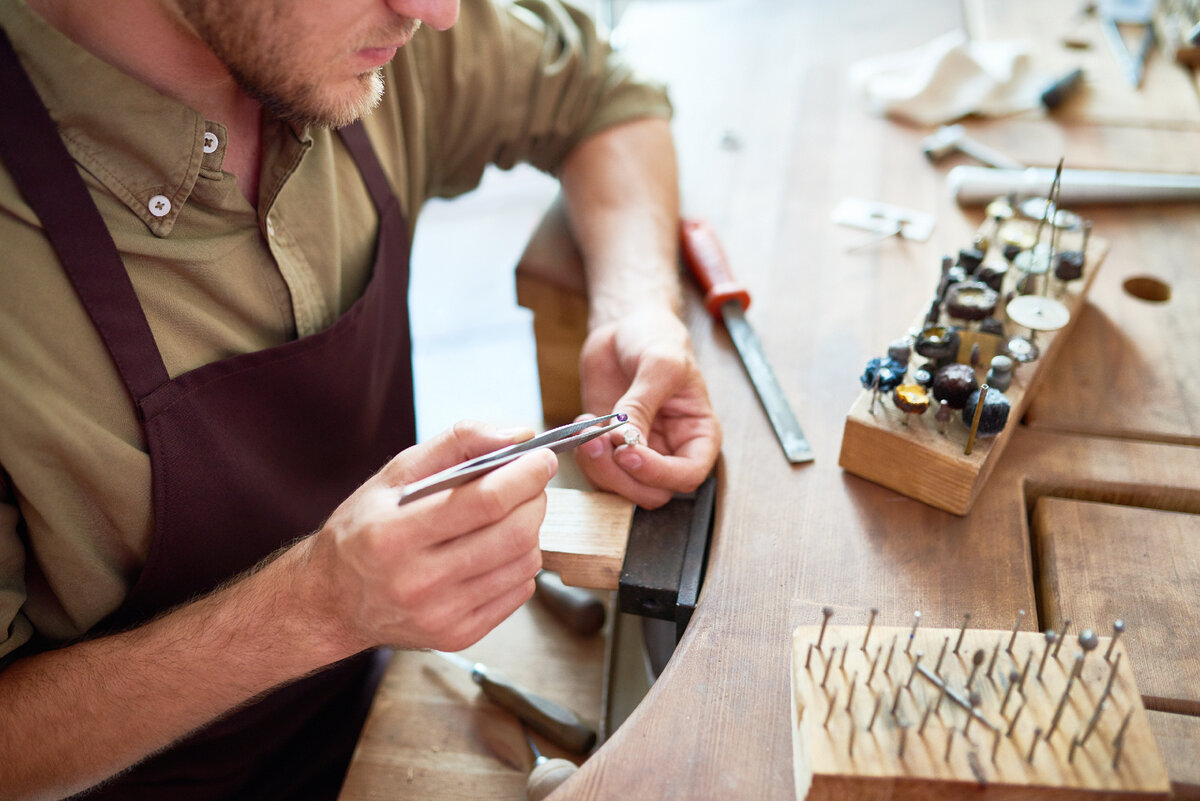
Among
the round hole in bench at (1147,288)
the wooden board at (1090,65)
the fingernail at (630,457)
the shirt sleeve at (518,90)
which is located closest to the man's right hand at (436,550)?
the fingernail at (630,457)

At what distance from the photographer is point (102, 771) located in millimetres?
1052

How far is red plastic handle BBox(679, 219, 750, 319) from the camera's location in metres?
1.50

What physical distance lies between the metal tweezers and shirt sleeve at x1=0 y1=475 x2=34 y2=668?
0.44m

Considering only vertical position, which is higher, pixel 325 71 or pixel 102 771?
pixel 325 71

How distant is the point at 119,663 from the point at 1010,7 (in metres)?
2.48

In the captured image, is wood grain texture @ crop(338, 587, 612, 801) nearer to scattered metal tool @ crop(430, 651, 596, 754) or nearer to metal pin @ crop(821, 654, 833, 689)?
scattered metal tool @ crop(430, 651, 596, 754)

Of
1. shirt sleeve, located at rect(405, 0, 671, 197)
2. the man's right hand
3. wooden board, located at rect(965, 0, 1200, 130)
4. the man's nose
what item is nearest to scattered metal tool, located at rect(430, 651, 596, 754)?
the man's right hand

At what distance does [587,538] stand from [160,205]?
64 centimetres

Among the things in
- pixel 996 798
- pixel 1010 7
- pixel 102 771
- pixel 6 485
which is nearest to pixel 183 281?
pixel 6 485

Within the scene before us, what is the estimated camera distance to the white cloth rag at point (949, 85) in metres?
1.94

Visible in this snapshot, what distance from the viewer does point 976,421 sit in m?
1.11

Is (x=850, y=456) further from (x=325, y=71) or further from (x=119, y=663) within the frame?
(x=119, y=663)

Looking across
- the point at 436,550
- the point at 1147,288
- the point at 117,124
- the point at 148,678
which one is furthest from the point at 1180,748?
the point at 117,124

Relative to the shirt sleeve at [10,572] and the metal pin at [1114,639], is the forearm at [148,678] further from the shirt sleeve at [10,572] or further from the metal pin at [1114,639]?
the metal pin at [1114,639]
